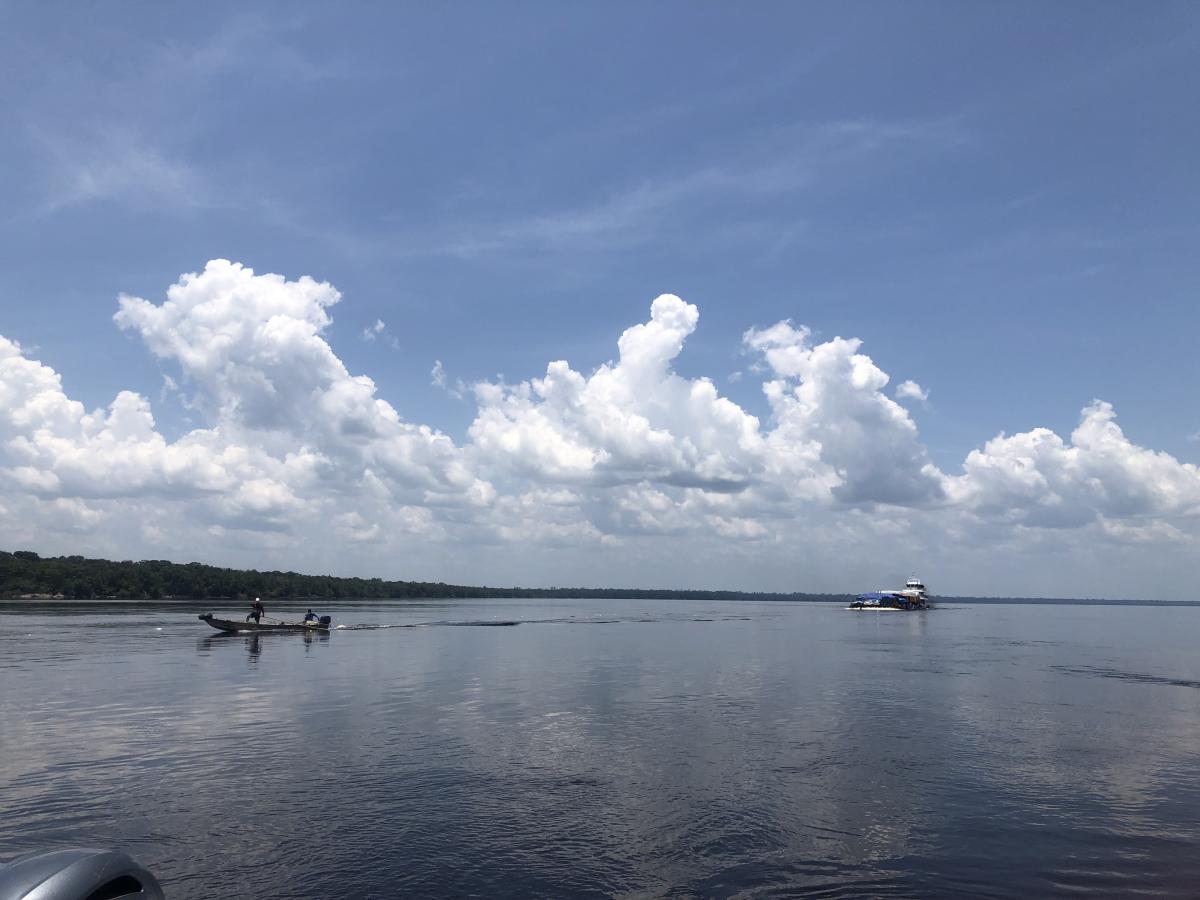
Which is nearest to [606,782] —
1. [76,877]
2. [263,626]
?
[76,877]

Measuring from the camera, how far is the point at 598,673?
5594 cm

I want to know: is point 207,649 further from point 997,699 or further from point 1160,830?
point 1160,830

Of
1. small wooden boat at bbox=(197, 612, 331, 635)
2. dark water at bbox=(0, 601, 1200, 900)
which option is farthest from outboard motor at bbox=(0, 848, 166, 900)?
small wooden boat at bbox=(197, 612, 331, 635)

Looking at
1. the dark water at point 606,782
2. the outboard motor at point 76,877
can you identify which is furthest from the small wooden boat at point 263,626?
the outboard motor at point 76,877

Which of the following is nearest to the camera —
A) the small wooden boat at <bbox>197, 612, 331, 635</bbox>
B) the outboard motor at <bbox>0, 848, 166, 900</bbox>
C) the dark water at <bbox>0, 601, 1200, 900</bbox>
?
the outboard motor at <bbox>0, 848, 166, 900</bbox>

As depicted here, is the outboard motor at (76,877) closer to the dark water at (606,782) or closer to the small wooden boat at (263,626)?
the dark water at (606,782)

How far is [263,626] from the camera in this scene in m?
91.2

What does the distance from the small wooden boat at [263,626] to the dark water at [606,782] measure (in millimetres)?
35986

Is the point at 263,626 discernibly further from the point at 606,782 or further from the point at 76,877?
the point at 76,877

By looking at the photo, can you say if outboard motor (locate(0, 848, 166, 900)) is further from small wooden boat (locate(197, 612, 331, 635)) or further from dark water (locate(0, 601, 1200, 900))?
small wooden boat (locate(197, 612, 331, 635))

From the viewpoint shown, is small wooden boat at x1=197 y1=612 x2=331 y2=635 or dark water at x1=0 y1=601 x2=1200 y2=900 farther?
small wooden boat at x1=197 y1=612 x2=331 y2=635

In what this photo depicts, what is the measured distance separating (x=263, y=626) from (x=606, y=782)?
77.6 meters

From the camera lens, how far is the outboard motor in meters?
6.83

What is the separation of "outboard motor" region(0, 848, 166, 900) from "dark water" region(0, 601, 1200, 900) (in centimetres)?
957
